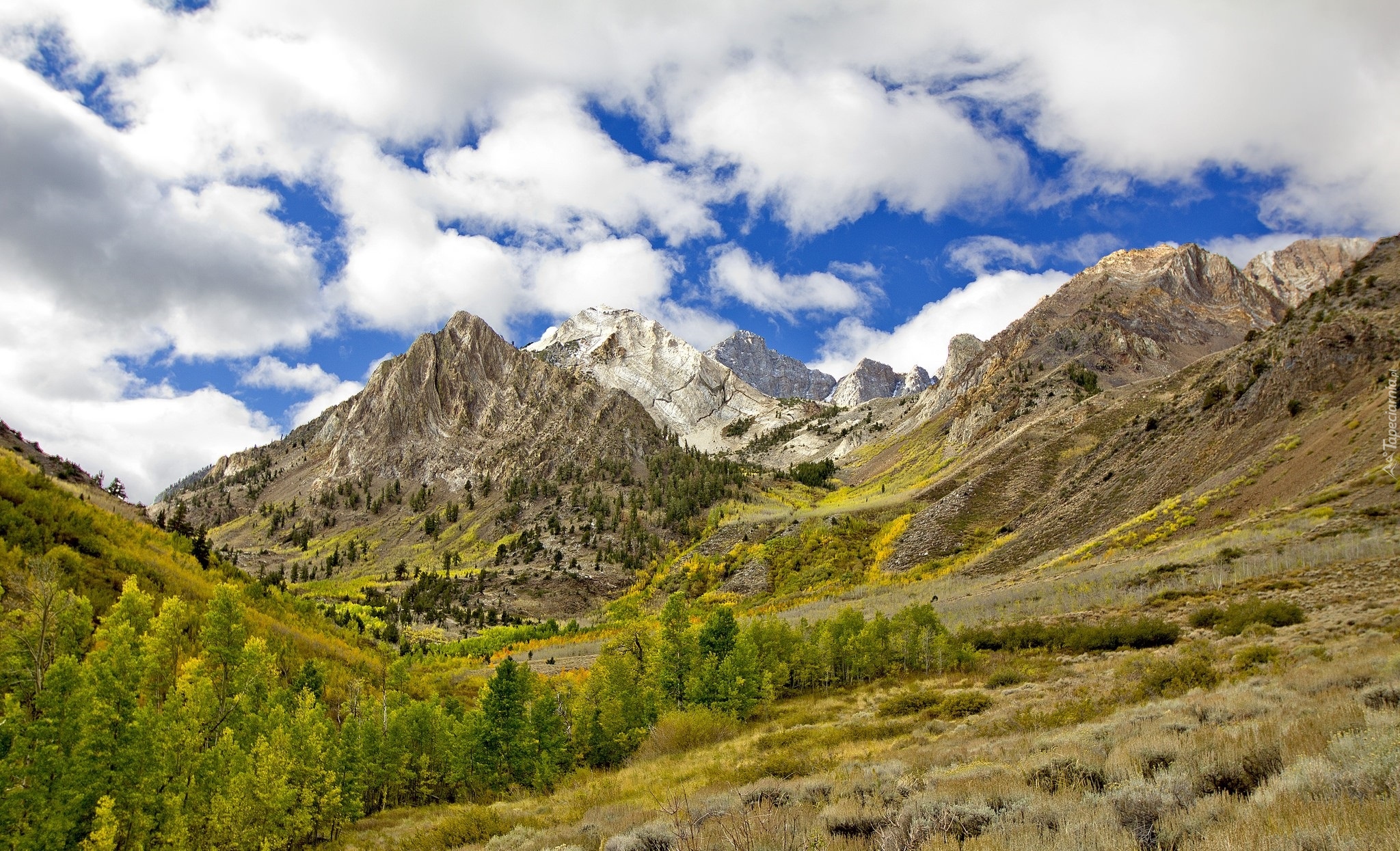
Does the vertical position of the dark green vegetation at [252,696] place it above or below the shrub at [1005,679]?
above

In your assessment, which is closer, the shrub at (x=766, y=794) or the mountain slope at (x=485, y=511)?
Result: the shrub at (x=766, y=794)

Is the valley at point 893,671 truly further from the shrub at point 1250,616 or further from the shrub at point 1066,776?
the shrub at point 1250,616

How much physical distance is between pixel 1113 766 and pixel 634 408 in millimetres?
192301

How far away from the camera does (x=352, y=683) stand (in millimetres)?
30078

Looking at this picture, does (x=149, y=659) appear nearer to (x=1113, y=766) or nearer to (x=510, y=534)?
(x=1113, y=766)

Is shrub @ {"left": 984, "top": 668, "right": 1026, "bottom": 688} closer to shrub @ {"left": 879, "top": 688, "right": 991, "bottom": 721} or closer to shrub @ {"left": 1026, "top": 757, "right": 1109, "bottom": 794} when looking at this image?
shrub @ {"left": 879, "top": 688, "right": 991, "bottom": 721}

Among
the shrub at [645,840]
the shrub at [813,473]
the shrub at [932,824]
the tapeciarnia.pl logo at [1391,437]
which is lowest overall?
the shrub at [645,840]

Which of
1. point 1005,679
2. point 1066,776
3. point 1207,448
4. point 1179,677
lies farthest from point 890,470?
point 1066,776

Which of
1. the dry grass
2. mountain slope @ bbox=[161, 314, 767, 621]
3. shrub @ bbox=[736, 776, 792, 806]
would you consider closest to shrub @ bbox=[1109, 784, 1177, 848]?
the dry grass

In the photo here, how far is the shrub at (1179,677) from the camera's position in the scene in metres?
18.1

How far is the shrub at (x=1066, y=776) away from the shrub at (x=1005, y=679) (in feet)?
62.1

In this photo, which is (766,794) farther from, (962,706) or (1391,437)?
(1391,437)

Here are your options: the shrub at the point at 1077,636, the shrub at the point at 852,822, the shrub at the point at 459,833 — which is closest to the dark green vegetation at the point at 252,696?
the shrub at the point at 1077,636

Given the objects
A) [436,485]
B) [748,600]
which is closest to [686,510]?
[748,600]
